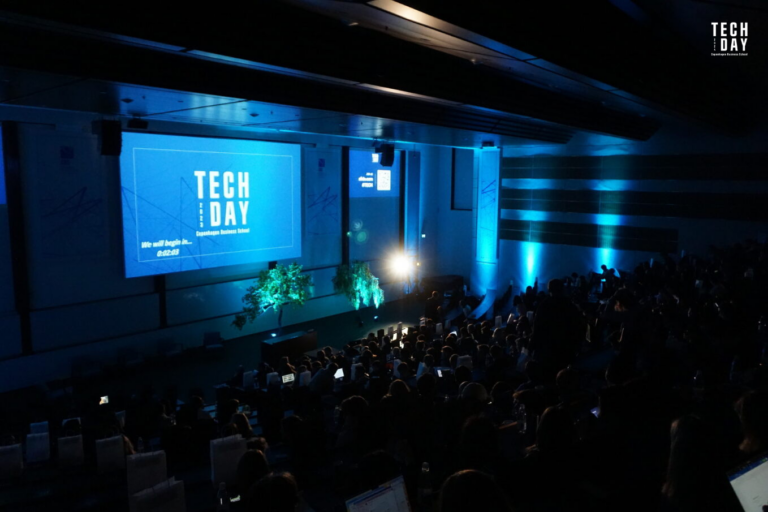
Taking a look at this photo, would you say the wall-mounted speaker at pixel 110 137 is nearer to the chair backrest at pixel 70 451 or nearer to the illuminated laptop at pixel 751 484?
the chair backrest at pixel 70 451

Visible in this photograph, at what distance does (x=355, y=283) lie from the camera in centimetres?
1316

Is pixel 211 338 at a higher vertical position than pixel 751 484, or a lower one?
lower

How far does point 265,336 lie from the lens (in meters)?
12.1

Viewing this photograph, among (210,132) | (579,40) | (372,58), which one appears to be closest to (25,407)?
(210,132)

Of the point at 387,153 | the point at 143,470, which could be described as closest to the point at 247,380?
the point at 143,470

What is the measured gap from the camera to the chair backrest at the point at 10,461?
12.5 ft

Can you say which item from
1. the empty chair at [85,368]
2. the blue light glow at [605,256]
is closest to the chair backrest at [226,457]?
the empty chair at [85,368]

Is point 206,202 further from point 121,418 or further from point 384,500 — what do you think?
point 384,500

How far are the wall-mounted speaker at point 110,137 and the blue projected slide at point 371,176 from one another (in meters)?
7.64

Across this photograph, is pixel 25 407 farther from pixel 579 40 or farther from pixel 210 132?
pixel 579 40

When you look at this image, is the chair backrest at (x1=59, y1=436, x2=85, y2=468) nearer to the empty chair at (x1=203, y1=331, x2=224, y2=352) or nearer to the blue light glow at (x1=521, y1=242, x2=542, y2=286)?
the empty chair at (x1=203, y1=331, x2=224, y2=352)

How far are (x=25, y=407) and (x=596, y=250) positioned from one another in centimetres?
1259

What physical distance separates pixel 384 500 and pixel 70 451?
292 centimetres

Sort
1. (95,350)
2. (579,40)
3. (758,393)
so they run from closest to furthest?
(758,393) < (579,40) < (95,350)
